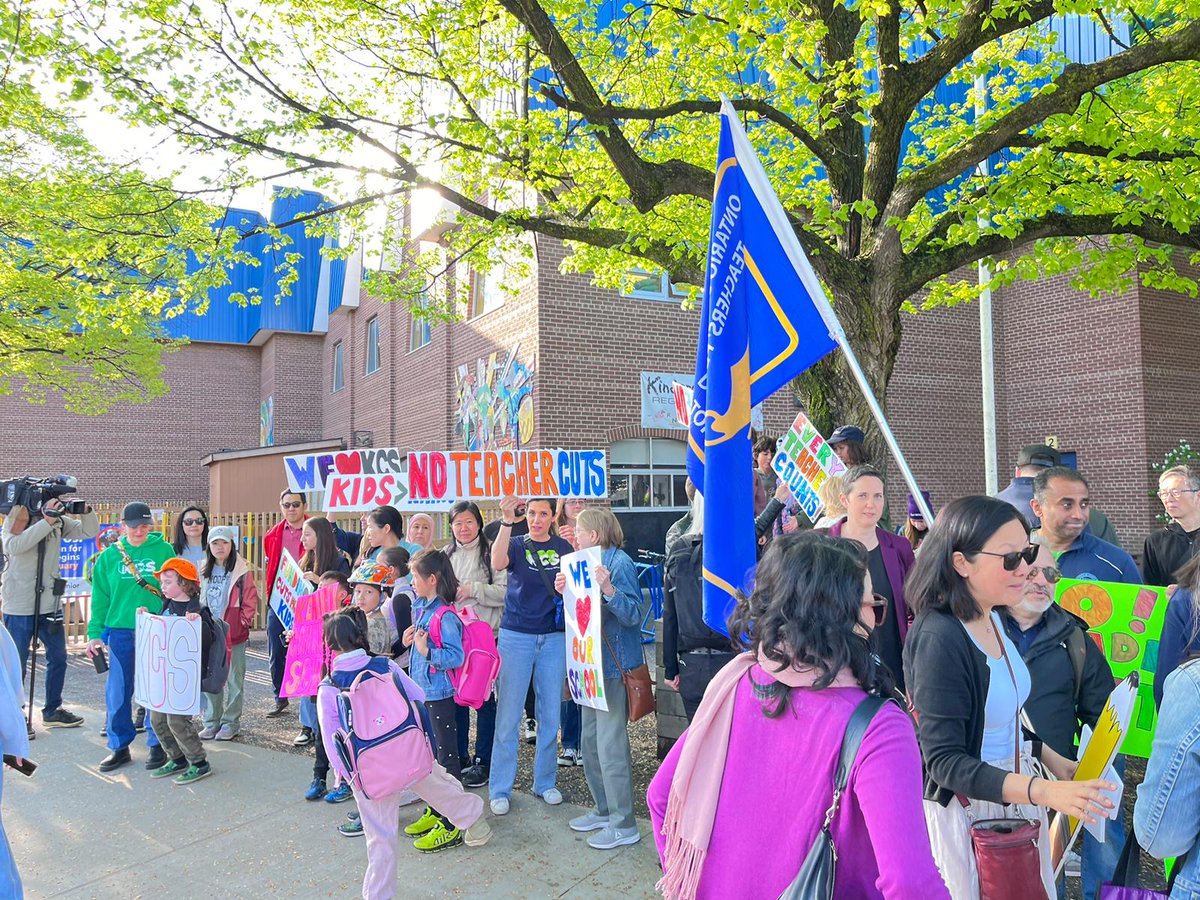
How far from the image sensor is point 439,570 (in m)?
5.11

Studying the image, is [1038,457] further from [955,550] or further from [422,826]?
[422,826]

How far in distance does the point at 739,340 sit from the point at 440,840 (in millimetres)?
3142

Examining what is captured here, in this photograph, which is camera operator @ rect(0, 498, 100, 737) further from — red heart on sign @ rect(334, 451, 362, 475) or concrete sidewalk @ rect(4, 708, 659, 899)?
red heart on sign @ rect(334, 451, 362, 475)

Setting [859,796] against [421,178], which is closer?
[859,796]

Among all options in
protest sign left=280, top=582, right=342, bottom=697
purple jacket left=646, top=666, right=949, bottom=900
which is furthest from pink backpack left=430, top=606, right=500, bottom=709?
purple jacket left=646, top=666, right=949, bottom=900

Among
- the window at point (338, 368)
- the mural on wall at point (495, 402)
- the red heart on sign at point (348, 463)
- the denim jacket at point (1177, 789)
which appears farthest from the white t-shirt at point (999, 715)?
the window at point (338, 368)

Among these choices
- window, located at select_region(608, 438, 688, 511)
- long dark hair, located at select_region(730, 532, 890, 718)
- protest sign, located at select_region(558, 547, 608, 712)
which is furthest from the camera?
window, located at select_region(608, 438, 688, 511)

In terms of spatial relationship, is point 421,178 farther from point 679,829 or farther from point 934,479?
point 934,479

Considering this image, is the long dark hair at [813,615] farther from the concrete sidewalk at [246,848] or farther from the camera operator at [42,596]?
the camera operator at [42,596]

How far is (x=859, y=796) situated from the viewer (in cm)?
161

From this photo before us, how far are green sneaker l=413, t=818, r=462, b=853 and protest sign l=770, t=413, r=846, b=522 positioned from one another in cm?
275

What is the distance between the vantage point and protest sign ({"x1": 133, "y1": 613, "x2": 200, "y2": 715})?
5773mm

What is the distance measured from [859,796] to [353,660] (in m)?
3.09

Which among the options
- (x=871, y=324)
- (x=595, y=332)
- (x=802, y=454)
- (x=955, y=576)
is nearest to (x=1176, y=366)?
(x=595, y=332)
